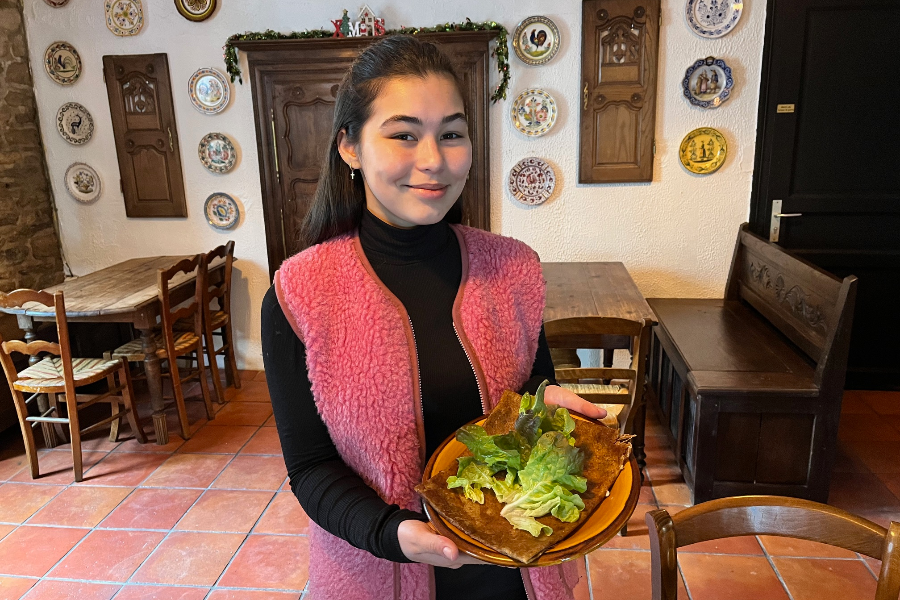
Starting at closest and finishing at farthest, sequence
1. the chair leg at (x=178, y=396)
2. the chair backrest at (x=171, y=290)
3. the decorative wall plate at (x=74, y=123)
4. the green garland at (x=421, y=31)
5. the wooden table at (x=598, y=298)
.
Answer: the wooden table at (x=598, y=298) → the chair backrest at (x=171, y=290) → the chair leg at (x=178, y=396) → the green garland at (x=421, y=31) → the decorative wall plate at (x=74, y=123)

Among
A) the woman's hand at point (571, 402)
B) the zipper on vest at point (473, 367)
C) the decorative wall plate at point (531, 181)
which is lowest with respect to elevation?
the woman's hand at point (571, 402)

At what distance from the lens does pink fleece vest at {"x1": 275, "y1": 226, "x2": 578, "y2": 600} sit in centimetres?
91

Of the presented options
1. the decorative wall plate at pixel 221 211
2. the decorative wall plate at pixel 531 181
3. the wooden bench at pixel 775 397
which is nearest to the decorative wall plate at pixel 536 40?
the decorative wall plate at pixel 531 181

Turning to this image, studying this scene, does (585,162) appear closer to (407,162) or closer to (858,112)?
(858,112)

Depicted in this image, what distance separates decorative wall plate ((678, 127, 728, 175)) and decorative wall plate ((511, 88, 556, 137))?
0.75 m

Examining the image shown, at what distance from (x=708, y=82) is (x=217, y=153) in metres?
2.87

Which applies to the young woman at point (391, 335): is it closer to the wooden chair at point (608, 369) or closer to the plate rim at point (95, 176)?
the wooden chair at point (608, 369)

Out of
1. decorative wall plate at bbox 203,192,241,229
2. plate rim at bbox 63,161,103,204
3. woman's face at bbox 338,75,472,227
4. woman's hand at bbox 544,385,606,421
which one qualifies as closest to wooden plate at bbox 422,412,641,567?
woman's hand at bbox 544,385,606,421

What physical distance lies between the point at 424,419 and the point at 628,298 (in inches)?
82.6

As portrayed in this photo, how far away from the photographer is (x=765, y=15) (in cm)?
319

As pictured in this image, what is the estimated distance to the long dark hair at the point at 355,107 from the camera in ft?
2.97

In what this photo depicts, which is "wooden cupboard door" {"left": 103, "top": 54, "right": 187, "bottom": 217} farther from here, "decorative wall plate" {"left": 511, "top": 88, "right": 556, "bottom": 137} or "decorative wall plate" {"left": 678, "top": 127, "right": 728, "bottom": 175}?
"decorative wall plate" {"left": 678, "top": 127, "right": 728, "bottom": 175}

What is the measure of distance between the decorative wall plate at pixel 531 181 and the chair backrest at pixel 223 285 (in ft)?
5.61

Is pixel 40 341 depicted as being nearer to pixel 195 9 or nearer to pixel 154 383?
pixel 154 383
